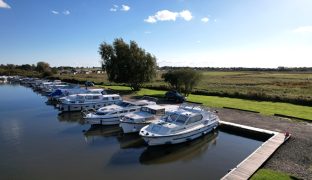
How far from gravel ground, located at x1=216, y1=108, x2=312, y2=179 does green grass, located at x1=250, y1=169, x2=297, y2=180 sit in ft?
2.16

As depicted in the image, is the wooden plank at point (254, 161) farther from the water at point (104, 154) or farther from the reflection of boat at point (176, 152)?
the reflection of boat at point (176, 152)

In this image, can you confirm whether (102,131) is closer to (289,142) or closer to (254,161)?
(254,161)

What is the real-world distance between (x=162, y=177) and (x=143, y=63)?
115 feet

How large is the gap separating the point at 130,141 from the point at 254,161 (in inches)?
403

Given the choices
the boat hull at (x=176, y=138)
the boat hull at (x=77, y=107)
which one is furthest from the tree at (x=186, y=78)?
the boat hull at (x=176, y=138)

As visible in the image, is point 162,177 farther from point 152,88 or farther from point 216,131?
point 152,88

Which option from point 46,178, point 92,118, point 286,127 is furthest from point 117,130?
point 286,127

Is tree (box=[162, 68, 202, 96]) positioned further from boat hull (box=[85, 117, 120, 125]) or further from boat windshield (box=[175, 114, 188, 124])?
boat windshield (box=[175, 114, 188, 124])

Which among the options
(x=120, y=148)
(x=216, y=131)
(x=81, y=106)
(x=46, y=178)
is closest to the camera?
(x=46, y=178)

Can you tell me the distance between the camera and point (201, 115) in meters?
22.5

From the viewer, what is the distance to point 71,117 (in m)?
31.3

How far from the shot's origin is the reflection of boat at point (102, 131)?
2397 centimetres

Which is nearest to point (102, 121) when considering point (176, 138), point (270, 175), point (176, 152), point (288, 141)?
point (176, 138)

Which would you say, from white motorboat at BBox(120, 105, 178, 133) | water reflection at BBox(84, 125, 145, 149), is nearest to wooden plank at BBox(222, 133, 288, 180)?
water reflection at BBox(84, 125, 145, 149)
